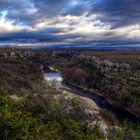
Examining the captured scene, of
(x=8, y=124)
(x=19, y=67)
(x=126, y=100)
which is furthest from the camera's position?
(x=19, y=67)

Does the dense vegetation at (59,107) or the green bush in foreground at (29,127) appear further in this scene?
the dense vegetation at (59,107)

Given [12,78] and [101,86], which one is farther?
[101,86]

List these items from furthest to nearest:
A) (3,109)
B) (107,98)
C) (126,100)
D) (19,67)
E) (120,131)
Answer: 1. (19,67)
2. (107,98)
3. (126,100)
4. (120,131)
5. (3,109)

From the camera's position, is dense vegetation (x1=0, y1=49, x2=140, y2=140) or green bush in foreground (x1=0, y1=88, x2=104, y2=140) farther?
dense vegetation (x1=0, y1=49, x2=140, y2=140)

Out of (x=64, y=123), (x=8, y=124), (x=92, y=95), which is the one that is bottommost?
(x=92, y=95)

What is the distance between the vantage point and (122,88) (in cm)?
12912

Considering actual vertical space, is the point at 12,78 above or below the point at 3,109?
below

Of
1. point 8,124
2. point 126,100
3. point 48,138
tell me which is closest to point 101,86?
point 126,100

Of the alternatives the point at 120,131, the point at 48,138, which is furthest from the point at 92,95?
the point at 48,138

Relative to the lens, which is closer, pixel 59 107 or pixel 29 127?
pixel 29 127

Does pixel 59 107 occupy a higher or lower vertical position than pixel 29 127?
lower

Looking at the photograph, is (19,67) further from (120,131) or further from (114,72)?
(120,131)

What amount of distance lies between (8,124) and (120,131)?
41.3 meters

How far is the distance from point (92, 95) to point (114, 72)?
1931 inches
